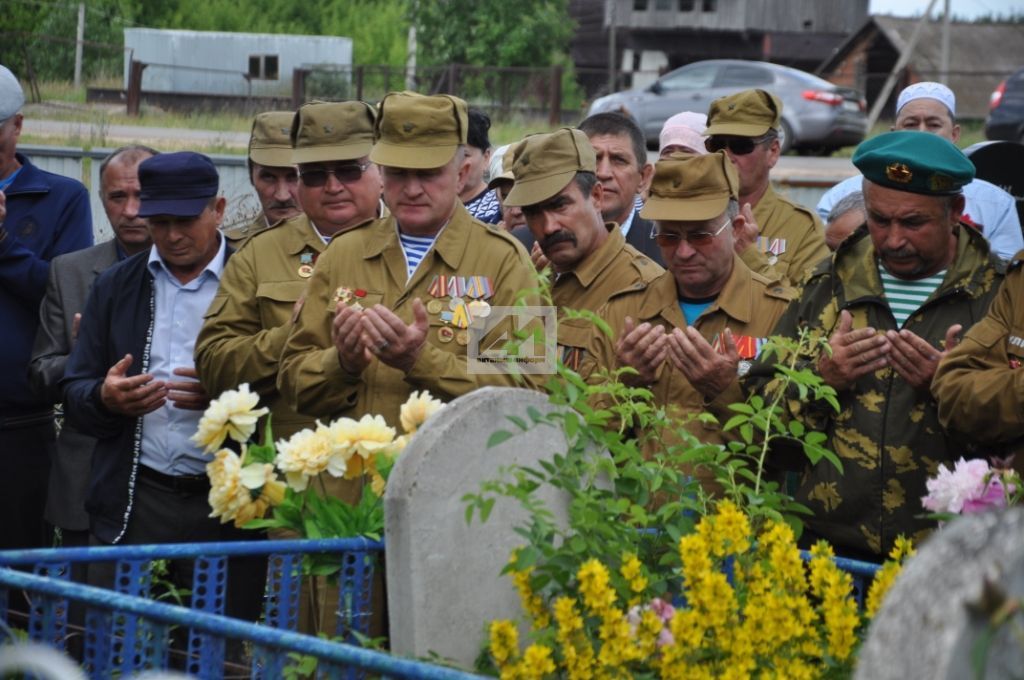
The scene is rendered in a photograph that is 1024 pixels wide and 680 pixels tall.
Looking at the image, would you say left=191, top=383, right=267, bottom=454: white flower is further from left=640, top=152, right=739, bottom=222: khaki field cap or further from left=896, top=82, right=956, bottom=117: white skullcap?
left=896, top=82, right=956, bottom=117: white skullcap

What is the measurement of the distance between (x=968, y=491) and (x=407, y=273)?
6.70ft

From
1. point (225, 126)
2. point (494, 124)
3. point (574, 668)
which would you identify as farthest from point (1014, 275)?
point (494, 124)

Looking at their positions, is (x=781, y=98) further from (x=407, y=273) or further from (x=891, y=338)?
(x=891, y=338)

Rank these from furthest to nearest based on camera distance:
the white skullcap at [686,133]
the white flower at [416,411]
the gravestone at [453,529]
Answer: the white skullcap at [686,133] < the white flower at [416,411] < the gravestone at [453,529]

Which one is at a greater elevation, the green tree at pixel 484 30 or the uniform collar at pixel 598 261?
the uniform collar at pixel 598 261

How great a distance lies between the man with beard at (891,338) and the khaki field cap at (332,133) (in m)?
1.79

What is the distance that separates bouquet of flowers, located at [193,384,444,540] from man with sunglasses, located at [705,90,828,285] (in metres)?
2.44

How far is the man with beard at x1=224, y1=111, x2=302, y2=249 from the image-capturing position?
605cm

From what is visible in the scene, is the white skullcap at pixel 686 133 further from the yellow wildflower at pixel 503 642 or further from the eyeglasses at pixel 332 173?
the yellow wildflower at pixel 503 642

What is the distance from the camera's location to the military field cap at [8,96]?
608 cm

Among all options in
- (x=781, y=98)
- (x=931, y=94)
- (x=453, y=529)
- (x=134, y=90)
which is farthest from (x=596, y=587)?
(x=134, y=90)

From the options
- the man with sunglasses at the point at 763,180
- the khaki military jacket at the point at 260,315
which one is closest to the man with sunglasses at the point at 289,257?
the khaki military jacket at the point at 260,315

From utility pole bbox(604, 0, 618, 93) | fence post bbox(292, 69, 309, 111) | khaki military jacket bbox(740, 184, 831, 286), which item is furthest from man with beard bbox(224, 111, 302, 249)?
utility pole bbox(604, 0, 618, 93)

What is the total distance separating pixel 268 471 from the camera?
4105 millimetres
